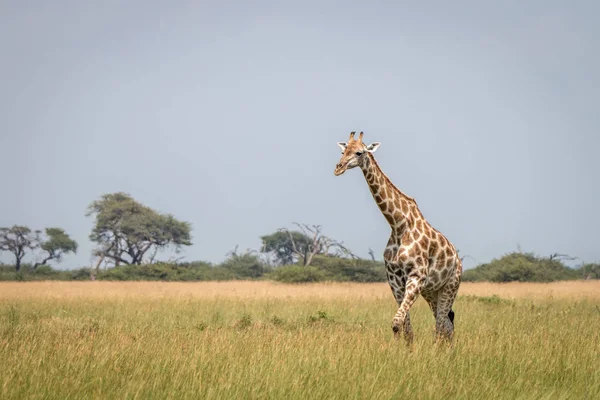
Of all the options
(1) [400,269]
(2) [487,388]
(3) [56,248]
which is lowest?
(2) [487,388]

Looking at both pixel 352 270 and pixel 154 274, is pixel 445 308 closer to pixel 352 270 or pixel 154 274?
pixel 352 270

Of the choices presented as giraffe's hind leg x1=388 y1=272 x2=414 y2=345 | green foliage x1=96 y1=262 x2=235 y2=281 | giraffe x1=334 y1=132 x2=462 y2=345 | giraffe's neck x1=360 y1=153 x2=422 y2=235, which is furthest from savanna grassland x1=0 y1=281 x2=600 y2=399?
green foliage x1=96 y1=262 x2=235 y2=281

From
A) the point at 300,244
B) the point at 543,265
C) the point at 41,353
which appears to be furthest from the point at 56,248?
the point at 41,353

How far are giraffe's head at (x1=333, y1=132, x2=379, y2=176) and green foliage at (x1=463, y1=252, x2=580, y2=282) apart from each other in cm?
3657

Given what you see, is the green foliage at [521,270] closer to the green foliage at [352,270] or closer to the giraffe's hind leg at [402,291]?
the green foliage at [352,270]

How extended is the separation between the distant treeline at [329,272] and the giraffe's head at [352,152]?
3142cm

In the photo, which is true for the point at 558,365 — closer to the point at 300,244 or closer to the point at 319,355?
the point at 319,355

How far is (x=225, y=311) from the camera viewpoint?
63.4 feet

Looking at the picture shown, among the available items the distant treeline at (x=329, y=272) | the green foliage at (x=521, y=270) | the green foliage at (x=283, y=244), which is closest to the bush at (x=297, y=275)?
the distant treeline at (x=329, y=272)

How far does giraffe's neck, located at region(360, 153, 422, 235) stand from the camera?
1041cm

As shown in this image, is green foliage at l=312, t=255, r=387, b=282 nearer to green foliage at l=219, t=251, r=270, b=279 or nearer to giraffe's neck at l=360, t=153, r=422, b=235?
green foliage at l=219, t=251, r=270, b=279

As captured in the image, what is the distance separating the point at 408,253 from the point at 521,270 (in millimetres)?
36485

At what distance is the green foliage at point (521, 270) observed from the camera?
4384 cm

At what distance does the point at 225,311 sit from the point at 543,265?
34035 mm
